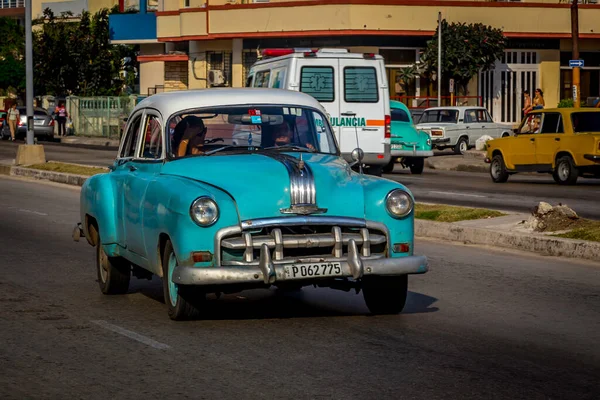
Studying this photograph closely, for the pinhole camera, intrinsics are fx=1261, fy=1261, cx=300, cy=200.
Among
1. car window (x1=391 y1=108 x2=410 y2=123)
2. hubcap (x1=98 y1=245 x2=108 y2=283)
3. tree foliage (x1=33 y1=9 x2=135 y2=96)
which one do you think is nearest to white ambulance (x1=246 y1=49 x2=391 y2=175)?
car window (x1=391 y1=108 x2=410 y2=123)

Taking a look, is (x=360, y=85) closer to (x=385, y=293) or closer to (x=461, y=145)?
(x=385, y=293)

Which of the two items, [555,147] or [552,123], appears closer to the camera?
[555,147]

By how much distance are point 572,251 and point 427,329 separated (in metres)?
4.95

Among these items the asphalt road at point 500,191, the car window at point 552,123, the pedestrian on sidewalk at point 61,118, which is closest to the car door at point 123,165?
the asphalt road at point 500,191

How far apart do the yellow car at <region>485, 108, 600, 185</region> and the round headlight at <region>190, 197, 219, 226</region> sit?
17.4 metres

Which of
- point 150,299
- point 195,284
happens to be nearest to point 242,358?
point 195,284

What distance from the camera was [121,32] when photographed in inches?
2473

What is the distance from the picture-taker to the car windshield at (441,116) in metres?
40.7

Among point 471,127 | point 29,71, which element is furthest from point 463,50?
point 29,71

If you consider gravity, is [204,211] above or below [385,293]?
above

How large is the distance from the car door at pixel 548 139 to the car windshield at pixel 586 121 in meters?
0.32

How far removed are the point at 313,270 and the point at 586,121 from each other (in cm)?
1816

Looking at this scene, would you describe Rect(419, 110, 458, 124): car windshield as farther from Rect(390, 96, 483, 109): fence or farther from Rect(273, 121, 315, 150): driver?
Rect(273, 121, 315, 150): driver

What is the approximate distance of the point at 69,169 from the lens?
29.3 m
